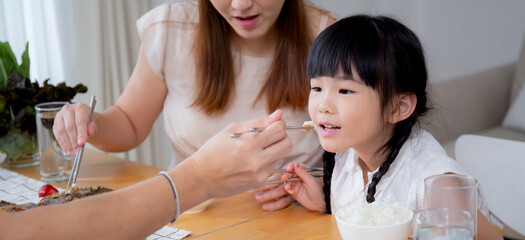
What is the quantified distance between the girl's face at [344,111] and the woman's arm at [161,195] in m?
0.19

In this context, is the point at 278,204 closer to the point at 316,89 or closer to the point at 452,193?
the point at 316,89

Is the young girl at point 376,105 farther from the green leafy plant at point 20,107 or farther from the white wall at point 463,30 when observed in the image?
the white wall at point 463,30

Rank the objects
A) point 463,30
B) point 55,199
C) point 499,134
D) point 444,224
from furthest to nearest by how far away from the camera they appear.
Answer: point 463,30, point 499,134, point 55,199, point 444,224

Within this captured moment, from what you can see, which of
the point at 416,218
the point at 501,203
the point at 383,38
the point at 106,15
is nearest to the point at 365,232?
the point at 416,218

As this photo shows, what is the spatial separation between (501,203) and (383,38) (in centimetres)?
111

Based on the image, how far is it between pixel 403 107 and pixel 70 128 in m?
0.90

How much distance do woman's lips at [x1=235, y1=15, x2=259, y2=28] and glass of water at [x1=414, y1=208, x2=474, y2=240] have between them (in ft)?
3.28

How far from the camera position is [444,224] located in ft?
2.74

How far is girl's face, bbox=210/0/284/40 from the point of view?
5.54 feet

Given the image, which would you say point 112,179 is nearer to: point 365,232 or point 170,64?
point 170,64

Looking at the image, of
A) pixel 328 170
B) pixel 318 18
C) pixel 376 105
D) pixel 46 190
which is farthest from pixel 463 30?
pixel 46 190

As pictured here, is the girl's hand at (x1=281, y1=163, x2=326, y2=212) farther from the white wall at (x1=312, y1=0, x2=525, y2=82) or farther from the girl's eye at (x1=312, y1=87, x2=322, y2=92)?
the white wall at (x1=312, y1=0, x2=525, y2=82)

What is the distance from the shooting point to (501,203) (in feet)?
7.09

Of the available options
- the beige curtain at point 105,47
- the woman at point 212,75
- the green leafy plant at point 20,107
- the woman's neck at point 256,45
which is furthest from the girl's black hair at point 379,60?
the beige curtain at point 105,47
